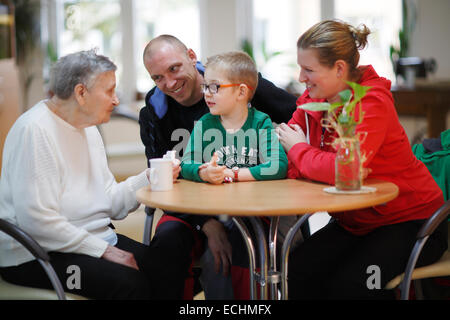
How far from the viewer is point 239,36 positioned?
321 inches

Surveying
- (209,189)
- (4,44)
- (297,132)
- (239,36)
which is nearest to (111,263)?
(209,189)

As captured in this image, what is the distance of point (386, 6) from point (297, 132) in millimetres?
6360

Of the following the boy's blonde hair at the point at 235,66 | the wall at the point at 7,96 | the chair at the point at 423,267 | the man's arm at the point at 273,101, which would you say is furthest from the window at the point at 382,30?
the chair at the point at 423,267

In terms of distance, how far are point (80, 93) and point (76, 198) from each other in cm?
37

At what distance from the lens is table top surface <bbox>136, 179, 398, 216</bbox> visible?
1535 mm

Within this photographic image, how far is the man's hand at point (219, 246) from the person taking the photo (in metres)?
2.24

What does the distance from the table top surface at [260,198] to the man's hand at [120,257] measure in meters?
0.25

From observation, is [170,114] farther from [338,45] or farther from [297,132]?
[338,45]

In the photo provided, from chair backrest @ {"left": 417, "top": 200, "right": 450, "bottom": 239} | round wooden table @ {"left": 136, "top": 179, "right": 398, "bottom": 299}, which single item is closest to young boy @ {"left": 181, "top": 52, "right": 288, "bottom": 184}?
round wooden table @ {"left": 136, "top": 179, "right": 398, "bottom": 299}

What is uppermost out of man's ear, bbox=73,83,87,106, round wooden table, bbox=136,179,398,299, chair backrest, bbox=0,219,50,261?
man's ear, bbox=73,83,87,106

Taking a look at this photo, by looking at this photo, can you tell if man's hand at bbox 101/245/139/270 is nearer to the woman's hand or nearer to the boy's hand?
the boy's hand

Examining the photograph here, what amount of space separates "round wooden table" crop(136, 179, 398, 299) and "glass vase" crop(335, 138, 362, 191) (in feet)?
0.17

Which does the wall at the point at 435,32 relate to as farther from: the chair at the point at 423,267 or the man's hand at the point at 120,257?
the man's hand at the point at 120,257

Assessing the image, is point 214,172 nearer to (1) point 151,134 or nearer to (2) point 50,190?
(2) point 50,190
